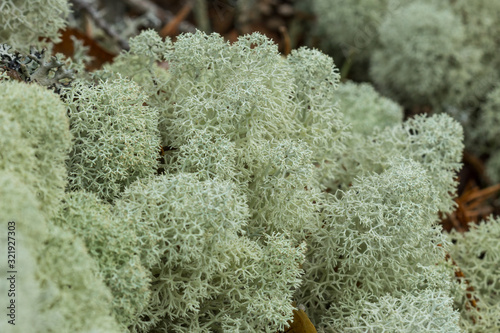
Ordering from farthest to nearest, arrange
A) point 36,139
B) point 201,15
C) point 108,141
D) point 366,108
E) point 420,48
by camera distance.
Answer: point 201,15
point 420,48
point 366,108
point 108,141
point 36,139

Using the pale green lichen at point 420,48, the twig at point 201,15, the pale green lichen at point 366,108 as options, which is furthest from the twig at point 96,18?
the pale green lichen at point 420,48

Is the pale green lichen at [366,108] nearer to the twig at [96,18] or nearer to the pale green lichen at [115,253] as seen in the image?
the twig at [96,18]

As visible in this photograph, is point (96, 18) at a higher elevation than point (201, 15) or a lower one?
lower

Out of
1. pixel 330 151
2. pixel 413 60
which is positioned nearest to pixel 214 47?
pixel 330 151

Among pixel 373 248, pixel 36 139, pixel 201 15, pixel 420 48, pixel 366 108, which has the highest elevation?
pixel 201 15

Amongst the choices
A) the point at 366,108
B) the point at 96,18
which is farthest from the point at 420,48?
the point at 96,18

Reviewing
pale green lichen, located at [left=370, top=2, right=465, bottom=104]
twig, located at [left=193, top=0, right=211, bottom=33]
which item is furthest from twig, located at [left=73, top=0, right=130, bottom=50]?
pale green lichen, located at [left=370, top=2, right=465, bottom=104]

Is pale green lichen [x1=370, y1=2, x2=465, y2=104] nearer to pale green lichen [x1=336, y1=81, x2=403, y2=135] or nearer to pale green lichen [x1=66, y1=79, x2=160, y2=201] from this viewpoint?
pale green lichen [x1=336, y1=81, x2=403, y2=135]

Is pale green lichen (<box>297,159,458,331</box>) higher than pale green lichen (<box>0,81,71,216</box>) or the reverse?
the reverse

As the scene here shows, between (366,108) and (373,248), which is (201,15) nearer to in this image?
(366,108)

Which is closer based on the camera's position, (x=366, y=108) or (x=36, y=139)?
(x=36, y=139)

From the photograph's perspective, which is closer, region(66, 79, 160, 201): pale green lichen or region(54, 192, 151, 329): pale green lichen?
region(54, 192, 151, 329): pale green lichen
